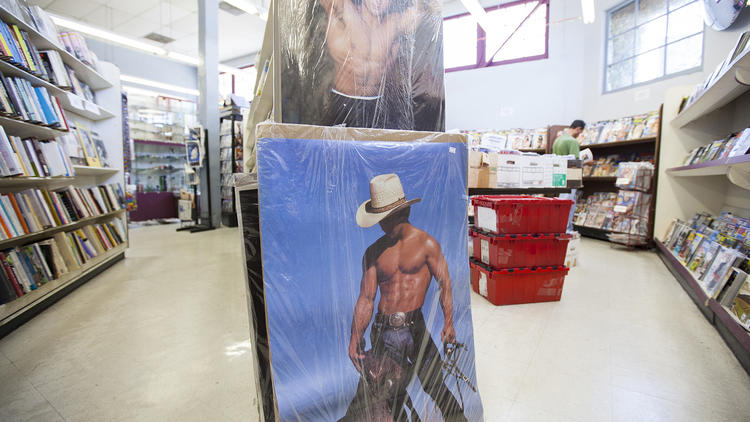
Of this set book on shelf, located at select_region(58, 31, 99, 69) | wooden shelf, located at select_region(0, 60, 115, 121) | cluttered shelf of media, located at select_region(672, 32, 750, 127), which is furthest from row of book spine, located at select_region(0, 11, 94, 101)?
cluttered shelf of media, located at select_region(672, 32, 750, 127)

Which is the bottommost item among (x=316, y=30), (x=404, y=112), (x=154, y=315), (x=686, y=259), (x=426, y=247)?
(x=154, y=315)

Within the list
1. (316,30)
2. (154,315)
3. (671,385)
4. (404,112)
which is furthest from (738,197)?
(154,315)

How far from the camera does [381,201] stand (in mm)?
915

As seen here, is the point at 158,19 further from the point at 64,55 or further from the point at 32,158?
the point at 32,158

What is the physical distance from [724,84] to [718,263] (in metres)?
1.18

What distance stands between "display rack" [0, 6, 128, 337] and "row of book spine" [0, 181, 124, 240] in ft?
0.19

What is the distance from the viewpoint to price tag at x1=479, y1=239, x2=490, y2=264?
2242mm

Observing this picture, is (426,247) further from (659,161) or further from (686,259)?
(659,161)

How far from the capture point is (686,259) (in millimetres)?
2525

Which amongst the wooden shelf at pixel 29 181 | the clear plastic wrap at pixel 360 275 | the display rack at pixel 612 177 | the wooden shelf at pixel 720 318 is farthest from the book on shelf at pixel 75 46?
the display rack at pixel 612 177

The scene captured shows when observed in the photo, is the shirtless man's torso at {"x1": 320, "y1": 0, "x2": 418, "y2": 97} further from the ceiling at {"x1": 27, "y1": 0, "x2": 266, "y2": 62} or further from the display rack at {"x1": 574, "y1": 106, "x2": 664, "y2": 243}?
the ceiling at {"x1": 27, "y1": 0, "x2": 266, "y2": 62}

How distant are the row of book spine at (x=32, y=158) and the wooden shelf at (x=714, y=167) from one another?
3679 millimetres

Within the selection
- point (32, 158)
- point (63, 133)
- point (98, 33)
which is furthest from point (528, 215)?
point (98, 33)

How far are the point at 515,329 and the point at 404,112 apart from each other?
4.57ft
